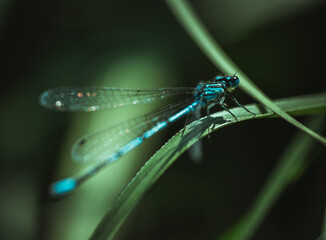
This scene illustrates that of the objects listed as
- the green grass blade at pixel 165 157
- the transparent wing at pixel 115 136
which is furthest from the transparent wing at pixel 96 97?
the green grass blade at pixel 165 157

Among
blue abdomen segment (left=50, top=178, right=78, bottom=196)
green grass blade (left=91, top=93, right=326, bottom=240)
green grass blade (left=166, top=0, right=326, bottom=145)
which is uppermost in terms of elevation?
green grass blade (left=166, top=0, right=326, bottom=145)

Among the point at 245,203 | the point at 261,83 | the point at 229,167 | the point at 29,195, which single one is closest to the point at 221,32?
the point at 261,83

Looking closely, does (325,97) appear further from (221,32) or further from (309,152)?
(221,32)

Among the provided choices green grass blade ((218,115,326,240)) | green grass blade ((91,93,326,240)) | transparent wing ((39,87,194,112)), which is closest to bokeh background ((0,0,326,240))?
green grass blade ((218,115,326,240))

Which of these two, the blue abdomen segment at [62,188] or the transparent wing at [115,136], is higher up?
the transparent wing at [115,136]

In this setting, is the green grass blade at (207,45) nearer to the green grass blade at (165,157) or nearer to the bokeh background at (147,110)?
the green grass blade at (165,157)

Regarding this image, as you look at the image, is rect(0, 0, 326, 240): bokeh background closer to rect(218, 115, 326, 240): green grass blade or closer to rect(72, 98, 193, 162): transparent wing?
rect(218, 115, 326, 240): green grass blade
